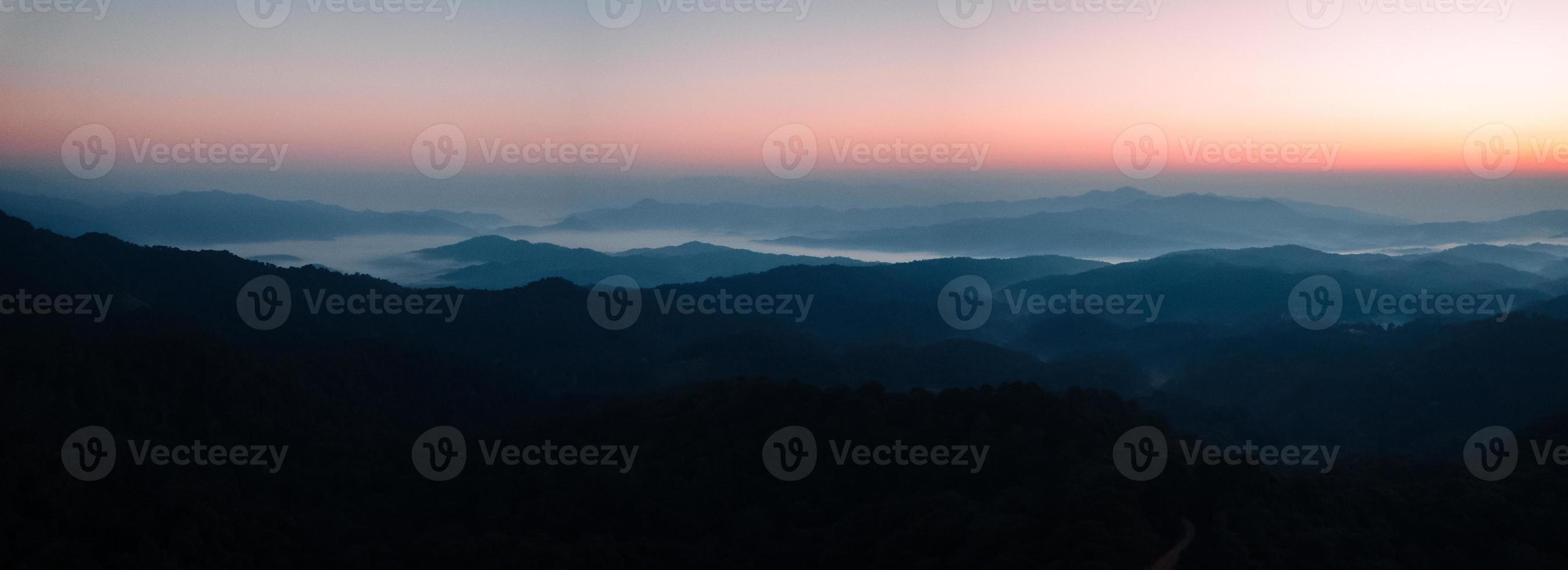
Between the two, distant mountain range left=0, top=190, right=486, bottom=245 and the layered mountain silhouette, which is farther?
distant mountain range left=0, top=190, right=486, bottom=245

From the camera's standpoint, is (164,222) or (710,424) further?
(164,222)

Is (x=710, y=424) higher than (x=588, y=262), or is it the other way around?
(x=588, y=262)

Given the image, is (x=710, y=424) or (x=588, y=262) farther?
(x=588, y=262)

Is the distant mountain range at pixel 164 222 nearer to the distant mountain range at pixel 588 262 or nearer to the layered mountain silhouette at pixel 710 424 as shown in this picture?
the distant mountain range at pixel 588 262

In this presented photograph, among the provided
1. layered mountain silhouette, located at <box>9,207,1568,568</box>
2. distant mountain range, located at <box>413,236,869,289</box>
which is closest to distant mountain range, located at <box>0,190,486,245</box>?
distant mountain range, located at <box>413,236,869,289</box>

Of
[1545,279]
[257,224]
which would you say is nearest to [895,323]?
[1545,279]

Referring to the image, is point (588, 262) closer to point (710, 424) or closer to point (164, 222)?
point (164, 222)

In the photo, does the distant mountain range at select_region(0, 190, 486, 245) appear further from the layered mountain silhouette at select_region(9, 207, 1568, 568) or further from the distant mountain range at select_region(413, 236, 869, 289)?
the layered mountain silhouette at select_region(9, 207, 1568, 568)

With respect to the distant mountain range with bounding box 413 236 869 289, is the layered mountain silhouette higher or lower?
lower

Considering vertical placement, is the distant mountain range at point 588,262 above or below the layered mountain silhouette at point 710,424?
above

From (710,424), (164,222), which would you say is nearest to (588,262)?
(164,222)

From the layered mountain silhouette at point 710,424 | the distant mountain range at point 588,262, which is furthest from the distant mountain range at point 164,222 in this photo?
the layered mountain silhouette at point 710,424

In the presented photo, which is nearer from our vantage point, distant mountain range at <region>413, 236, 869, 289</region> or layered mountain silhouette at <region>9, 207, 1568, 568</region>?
layered mountain silhouette at <region>9, 207, 1568, 568</region>

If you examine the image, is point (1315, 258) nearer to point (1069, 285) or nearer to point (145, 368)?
point (1069, 285)
